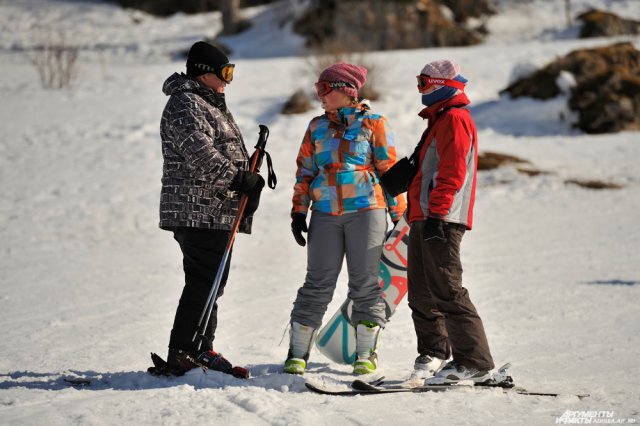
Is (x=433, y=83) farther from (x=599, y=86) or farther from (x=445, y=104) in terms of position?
(x=599, y=86)

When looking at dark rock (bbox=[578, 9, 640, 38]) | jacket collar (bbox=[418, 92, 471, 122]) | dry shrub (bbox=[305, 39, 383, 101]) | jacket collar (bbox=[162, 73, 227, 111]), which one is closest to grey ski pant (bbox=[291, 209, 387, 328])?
jacket collar (bbox=[418, 92, 471, 122])

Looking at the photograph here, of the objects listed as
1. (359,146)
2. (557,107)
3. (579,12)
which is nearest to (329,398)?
(359,146)

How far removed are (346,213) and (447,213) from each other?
0.64 m

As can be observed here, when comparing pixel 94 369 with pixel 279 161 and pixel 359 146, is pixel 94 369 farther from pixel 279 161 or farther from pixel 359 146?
pixel 279 161

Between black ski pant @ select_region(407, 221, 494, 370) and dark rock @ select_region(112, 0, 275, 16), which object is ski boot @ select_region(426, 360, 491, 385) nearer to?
black ski pant @ select_region(407, 221, 494, 370)

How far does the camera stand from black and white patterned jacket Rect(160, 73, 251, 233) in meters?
4.07

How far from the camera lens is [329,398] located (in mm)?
3736

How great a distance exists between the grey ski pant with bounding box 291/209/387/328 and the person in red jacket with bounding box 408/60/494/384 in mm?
257

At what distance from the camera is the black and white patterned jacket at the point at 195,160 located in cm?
407

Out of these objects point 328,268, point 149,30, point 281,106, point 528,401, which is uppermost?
point 149,30

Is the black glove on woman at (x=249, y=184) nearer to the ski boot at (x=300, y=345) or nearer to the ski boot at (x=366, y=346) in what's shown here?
the ski boot at (x=300, y=345)

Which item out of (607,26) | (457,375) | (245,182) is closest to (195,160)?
(245,182)

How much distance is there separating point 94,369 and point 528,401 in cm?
238

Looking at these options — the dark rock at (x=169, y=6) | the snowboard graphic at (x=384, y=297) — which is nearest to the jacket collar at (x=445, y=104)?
the snowboard graphic at (x=384, y=297)
